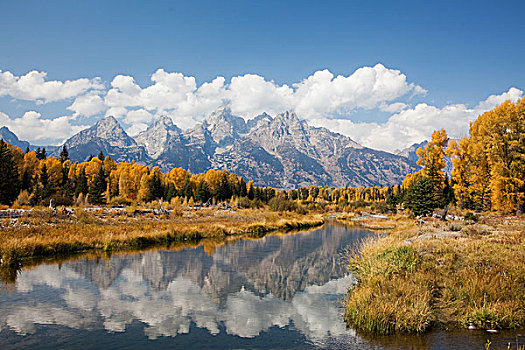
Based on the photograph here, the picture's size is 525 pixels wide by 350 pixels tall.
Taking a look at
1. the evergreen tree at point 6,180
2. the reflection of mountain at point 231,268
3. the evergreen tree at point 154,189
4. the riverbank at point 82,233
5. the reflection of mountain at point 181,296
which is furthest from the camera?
the evergreen tree at point 154,189

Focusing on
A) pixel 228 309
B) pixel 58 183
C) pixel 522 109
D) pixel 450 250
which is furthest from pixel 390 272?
pixel 58 183

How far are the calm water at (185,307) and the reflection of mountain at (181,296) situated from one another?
1.5 inches

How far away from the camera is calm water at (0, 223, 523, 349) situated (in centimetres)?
961

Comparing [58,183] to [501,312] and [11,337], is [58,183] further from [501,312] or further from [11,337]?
[501,312]

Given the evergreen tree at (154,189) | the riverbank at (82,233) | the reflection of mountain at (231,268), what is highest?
the evergreen tree at (154,189)

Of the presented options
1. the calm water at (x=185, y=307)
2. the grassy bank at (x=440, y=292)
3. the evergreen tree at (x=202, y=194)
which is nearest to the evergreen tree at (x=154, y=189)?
the evergreen tree at (x=202, y=194)

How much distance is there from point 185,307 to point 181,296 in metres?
1.52

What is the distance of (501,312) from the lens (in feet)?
32.3

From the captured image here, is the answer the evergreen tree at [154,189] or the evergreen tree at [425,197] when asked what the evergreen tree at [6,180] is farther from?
the evergreen tree at [425,197]

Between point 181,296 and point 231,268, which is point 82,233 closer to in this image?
point 231,268

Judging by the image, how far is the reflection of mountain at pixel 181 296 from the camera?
36.6 ft

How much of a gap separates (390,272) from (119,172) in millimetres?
91169

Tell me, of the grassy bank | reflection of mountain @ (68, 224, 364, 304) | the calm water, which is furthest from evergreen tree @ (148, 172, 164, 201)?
the grassy bank

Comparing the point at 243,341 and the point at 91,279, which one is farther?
the point at 91,279
